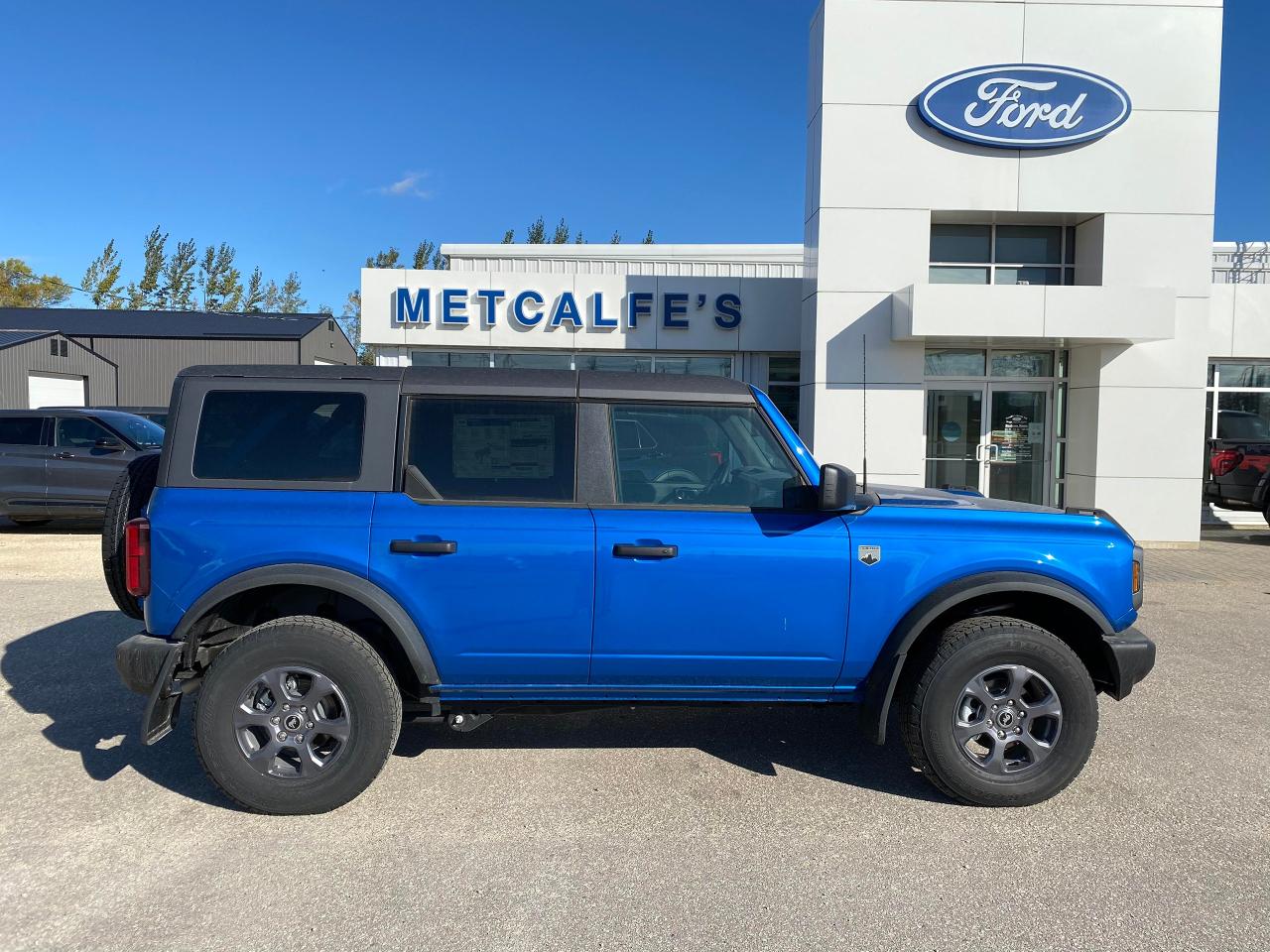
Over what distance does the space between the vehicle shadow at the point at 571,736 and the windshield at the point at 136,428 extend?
285 inches

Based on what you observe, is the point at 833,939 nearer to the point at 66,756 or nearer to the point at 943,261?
the point at 66,756

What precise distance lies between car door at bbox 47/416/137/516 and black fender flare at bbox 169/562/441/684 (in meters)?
9.34

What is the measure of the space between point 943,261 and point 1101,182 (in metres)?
2.14

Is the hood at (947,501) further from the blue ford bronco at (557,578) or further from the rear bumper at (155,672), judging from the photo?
the rear bumper at (155,672)

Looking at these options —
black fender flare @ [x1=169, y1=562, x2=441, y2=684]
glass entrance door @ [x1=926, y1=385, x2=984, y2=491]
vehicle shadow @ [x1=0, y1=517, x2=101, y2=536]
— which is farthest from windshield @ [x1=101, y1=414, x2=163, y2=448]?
glass entrance door @ [x1=926, y1=385, x2=984, y2=491]

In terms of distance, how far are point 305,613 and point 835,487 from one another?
244 cm

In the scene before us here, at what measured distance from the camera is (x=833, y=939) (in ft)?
9.11

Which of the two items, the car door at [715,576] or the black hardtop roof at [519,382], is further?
the black hardtop roof at [519,382]

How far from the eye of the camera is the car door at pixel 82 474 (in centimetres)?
1154

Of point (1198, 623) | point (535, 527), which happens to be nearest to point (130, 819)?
point (535, 527)

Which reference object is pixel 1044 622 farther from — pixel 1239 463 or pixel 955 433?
pixel 1239 463

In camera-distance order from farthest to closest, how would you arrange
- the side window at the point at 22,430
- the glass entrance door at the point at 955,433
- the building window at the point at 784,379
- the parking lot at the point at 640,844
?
the building window at the point at 784,379 → the glass entrance door at the point at 955,433 → the side window at the point at 22,430 → the parking lot at the point at 640,844

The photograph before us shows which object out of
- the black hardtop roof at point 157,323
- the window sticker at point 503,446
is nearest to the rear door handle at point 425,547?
the window sticker at point 503,446

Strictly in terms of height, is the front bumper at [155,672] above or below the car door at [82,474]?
below
